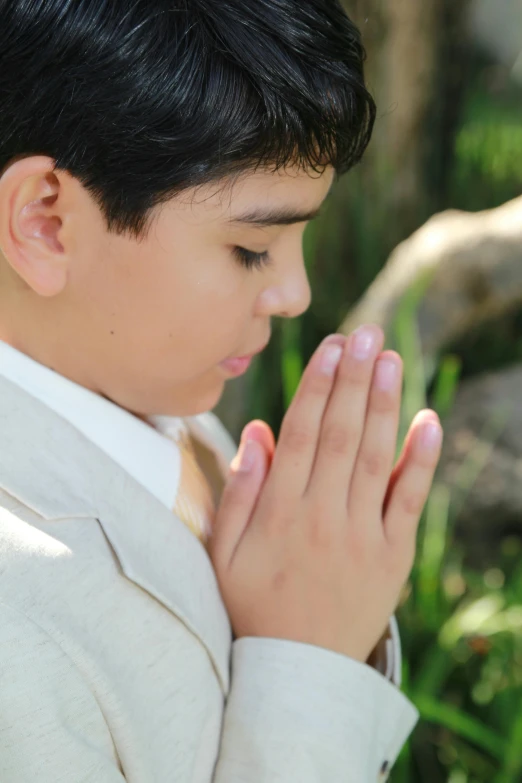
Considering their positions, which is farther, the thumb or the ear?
the thumb

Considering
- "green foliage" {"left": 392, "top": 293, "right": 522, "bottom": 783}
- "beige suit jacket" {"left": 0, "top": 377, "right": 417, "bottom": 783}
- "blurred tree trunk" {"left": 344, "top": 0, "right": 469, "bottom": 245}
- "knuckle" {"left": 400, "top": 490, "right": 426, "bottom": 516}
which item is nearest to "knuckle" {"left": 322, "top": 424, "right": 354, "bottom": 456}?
"knuckle" {"left": 400, "top": 490, "right": 426, "bottom": 516}

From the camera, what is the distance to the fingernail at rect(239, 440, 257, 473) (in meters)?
1.16

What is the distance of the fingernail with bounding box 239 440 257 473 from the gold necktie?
68 millimetres

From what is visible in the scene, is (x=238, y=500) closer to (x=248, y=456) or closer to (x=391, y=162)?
(x=248, y=456)

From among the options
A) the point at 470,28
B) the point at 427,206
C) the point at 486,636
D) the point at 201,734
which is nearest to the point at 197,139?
the point at 201,734

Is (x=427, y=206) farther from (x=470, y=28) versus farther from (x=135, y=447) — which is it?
(x=135, y=447)

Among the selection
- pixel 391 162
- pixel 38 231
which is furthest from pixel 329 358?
pixel 391 162

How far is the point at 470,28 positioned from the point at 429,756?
8.61 feet

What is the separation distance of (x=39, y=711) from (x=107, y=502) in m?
0.23

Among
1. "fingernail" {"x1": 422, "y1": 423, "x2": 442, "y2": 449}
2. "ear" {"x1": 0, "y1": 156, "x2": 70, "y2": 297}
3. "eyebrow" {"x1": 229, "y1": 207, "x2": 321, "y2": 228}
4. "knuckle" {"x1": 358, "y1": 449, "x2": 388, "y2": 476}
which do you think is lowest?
"fingernail" {"x1": 422, "y1": 423, "x2": 442, "y2": 449}

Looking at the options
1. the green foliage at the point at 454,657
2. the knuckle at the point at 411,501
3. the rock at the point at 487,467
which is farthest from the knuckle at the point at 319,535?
the rock at the point at 487,467

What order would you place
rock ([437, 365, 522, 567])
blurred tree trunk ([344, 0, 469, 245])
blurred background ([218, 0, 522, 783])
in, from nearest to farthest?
blurred background ([218, 0, 522, 783]) < rock ([437, 365, 522, 567]) < blurred tree trunk ([344, 0, 469, 245])

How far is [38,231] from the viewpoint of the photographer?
3.21 ft

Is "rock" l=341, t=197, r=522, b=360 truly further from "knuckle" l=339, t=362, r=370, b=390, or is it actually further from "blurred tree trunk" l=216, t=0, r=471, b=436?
"knuckle" l=339, t=362, r=370, b=390
